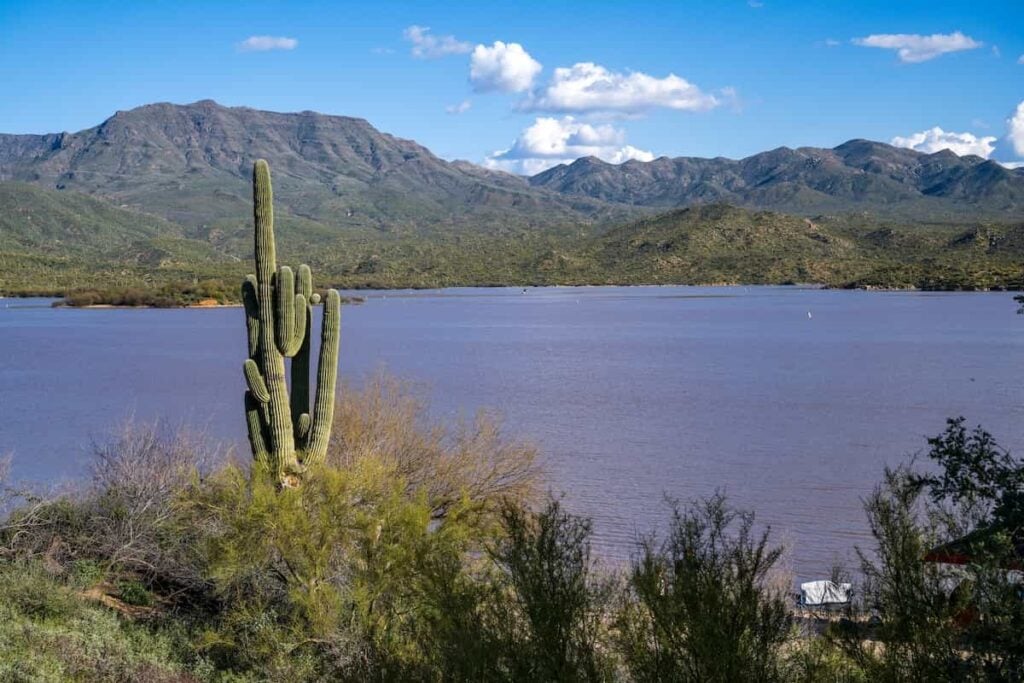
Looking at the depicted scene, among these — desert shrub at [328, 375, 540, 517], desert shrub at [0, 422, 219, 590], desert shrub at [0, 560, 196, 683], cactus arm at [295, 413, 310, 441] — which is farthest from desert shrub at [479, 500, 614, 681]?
desert shrub at [328, 375, 540, 517]

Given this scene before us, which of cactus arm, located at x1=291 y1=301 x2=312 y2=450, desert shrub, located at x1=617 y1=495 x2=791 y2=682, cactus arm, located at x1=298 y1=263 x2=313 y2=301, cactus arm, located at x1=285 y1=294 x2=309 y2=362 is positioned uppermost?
cactus arm, located at x1=298 y1=263 x2=313 y2=301

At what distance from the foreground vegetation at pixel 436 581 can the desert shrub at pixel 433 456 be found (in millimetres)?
65

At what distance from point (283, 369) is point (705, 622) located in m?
11.5

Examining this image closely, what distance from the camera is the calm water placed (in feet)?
97.7

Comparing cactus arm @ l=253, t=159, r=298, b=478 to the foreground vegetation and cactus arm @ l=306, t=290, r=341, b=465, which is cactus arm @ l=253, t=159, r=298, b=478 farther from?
the foreground vegetation

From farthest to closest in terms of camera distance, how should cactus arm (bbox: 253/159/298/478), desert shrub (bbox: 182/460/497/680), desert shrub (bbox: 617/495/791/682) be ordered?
1. cactus arm (bbox: 253/159/298/478)
2. desert shrub (bbox: 182/460/497/680)
3. desert shrub (bbox: 617/495/791/682)

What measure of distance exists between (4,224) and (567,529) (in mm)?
215065

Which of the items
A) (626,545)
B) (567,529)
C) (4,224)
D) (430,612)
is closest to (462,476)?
(626,545)

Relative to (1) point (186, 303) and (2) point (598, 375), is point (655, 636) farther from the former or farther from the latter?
(1) point (186, 303)

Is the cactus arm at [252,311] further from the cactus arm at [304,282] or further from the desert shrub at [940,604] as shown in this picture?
the desert shrub at [940,604]

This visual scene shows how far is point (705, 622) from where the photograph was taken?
25.6ft

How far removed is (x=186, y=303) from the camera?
13162 cm

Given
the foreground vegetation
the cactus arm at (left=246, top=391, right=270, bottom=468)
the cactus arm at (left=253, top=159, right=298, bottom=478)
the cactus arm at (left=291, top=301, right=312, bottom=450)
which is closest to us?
the foreground vegetation

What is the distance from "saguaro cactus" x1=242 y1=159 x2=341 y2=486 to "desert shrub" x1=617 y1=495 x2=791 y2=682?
9.80m
